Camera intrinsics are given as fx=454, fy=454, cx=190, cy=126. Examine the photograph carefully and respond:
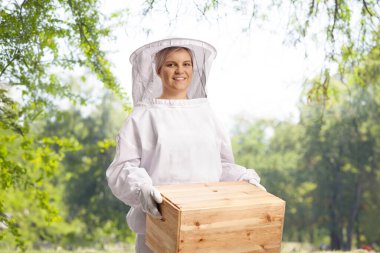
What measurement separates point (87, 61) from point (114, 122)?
11957 mm

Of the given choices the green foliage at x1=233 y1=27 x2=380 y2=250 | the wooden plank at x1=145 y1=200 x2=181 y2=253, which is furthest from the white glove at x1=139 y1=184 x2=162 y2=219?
the green foliage at x1=233 y1=27 x2=380 y2=250

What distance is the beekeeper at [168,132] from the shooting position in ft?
6.68

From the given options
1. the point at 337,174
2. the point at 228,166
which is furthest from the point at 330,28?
the point at 337,174

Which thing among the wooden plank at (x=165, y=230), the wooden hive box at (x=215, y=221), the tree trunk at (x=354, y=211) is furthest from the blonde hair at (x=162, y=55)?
the tree trunk at (x=354, y=211)

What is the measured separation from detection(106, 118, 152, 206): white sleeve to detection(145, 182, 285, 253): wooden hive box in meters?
0.11

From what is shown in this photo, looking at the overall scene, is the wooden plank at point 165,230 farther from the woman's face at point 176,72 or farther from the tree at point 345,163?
the tree at point 345,163

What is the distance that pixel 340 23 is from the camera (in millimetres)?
4477

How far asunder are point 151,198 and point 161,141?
0.31m

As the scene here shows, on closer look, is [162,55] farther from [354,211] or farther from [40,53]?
[354,211]

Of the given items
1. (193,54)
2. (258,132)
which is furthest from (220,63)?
(258,132)

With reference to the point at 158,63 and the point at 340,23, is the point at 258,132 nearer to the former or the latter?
the point at 340,23

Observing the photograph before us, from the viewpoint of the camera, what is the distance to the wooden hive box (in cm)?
172

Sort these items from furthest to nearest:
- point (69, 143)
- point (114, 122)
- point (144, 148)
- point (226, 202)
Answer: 1. point (114, 122)
2. point (69, 143)
3. point (144, 148)
4. point (226, 202)

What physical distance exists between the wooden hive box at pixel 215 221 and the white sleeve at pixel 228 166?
0.91ft
